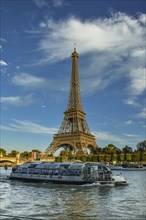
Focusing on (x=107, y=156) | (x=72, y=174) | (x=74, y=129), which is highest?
(x=74, y=129)

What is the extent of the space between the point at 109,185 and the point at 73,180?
5.15 meters

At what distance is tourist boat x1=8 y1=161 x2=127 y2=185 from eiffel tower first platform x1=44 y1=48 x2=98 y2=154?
85.6 metres

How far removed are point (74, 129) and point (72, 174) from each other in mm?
98975

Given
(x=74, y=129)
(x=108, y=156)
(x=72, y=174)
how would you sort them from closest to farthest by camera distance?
(x=72, y=174), (x=108, y=156), (x=74, y=129)

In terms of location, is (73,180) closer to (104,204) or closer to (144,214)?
(104,204)

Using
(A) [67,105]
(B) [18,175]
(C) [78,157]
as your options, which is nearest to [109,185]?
(B) [18,175]

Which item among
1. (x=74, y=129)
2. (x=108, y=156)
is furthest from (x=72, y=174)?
(x=74, y=129)

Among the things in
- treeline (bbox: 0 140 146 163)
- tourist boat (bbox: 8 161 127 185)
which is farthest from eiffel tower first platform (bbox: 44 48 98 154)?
tourist boat (bbox: 8 161 127 185)

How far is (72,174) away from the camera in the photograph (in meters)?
48.8

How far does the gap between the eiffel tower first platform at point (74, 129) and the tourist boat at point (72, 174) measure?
281 feet

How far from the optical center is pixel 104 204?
2673 centimetres

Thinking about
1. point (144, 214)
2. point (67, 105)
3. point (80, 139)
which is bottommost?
point (144, 214)

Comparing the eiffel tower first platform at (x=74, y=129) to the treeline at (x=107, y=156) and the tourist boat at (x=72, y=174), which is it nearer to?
the treeline at (x=107, y=156)

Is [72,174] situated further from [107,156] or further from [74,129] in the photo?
[74,129]
